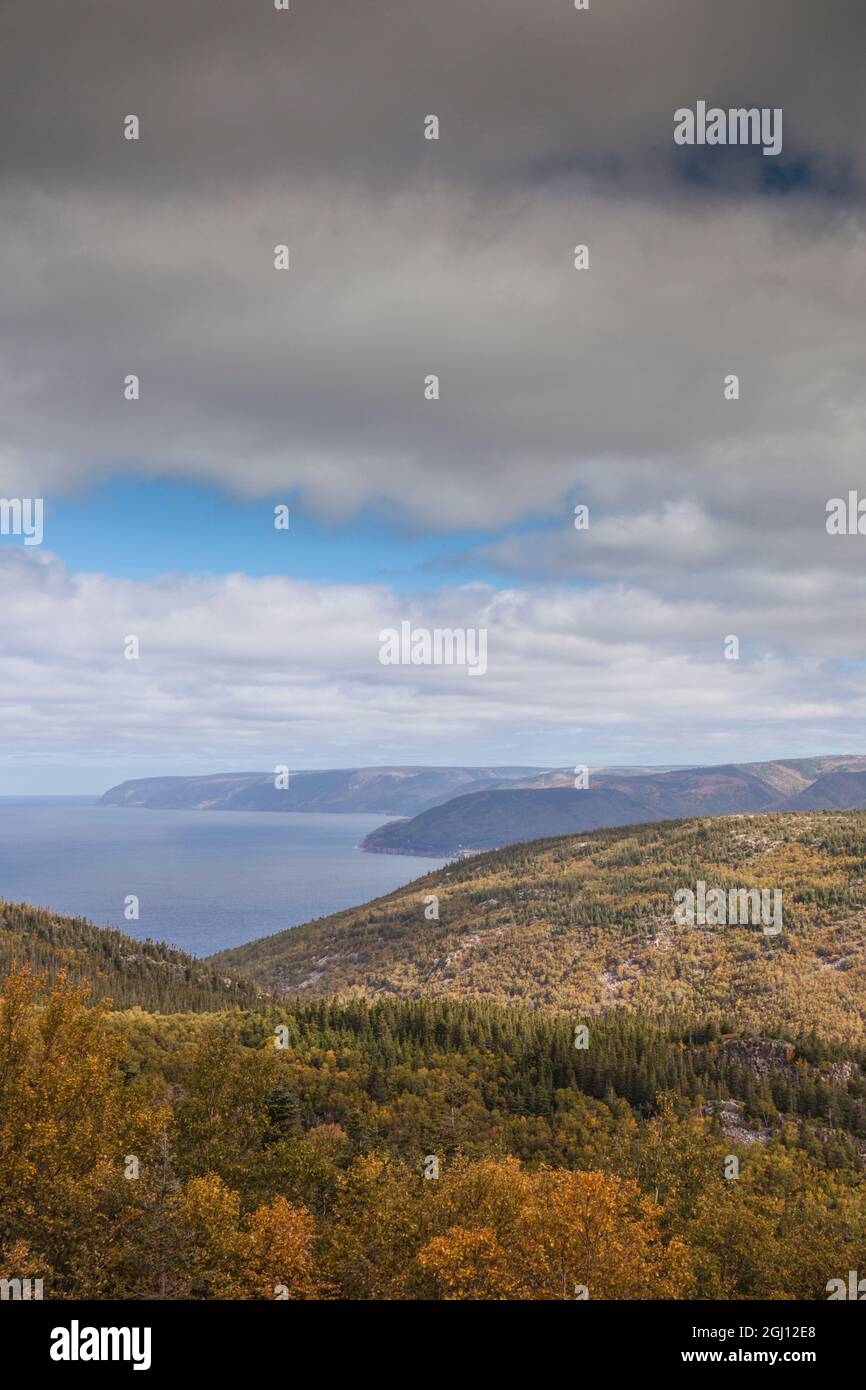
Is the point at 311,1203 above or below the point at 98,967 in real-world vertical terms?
above

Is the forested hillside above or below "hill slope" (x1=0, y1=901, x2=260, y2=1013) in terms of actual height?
above

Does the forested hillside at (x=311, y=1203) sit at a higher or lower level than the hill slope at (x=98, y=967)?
higher

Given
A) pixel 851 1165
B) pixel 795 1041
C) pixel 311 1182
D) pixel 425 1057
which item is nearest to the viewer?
pixel 311 1182

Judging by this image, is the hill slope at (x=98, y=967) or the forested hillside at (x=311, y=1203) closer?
the forested hillside at (x=311, y=1203)

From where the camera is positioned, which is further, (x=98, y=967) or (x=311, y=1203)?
(x=98, y=967)

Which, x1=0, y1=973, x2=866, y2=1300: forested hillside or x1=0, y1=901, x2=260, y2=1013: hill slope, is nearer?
x1=0, y1=973, x2=866, y2=1300: forested hillside
